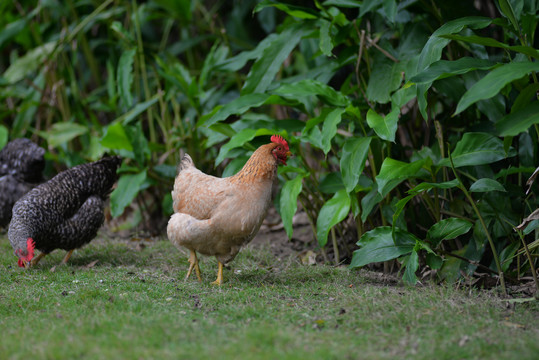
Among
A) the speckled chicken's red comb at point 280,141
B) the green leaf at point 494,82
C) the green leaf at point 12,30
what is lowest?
the speckled chicken's red comb at point 280,141

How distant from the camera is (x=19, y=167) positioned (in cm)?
645

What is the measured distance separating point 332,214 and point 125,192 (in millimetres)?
2449

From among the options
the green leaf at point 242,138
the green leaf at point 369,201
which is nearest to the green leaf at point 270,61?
the green leaf at point 242,138

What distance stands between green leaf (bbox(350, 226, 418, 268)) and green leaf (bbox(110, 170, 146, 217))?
8.76 ft

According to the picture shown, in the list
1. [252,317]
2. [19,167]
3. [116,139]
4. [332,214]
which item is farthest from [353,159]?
[19,167]

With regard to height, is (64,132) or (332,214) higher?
(64,132)

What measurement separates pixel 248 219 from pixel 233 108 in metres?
1.10

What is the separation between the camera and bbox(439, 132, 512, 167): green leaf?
3.96 m

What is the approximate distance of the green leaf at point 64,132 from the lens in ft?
22.4

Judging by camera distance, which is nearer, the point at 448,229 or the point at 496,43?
the point at 496,43

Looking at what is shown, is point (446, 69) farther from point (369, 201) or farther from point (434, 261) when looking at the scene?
point (434, 261)

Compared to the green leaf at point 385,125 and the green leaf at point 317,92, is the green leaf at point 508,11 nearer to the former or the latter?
the green leaf at point 385,125

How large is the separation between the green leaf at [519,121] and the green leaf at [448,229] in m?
0.96

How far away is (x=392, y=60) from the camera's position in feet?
15.7
